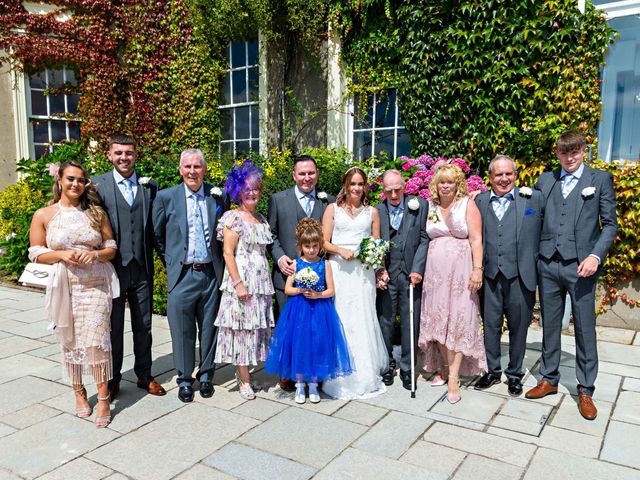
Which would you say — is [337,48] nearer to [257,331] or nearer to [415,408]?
[257,331]

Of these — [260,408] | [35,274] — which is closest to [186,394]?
[260,408]

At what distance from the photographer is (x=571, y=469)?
2.83 meters

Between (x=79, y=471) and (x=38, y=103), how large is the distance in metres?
9.36

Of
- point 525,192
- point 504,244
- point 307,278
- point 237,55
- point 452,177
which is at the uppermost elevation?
point 237,55

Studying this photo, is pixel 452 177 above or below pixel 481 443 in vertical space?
above

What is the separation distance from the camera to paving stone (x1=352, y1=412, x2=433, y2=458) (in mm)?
3045

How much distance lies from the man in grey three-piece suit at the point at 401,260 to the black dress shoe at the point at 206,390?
1.43 m

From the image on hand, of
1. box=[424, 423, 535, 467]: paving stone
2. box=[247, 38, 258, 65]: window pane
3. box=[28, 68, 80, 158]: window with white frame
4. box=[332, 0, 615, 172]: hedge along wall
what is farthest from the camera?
box=[28, 68, 80, 158]: window with white frame

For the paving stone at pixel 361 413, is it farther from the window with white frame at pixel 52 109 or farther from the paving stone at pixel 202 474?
the window with white frame at pixel 52 109

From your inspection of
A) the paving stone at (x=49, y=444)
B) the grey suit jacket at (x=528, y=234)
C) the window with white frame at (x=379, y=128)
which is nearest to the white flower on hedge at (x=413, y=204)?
the grey suit jacket at (x=528, y=234)

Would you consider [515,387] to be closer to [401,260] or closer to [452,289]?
[452,289]

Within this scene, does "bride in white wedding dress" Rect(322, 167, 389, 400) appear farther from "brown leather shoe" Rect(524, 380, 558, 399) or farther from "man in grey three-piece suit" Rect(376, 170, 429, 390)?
"brown leather shoe" Rect(524, 380, 558, 399)

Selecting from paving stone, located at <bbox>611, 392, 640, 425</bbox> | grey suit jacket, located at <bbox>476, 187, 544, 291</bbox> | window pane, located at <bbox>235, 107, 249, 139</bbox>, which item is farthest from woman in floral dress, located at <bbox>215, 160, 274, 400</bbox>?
window pane, located at <bbox>235, 107, 249, 139</bbox>

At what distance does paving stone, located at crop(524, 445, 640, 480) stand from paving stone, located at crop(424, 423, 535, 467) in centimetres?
8
